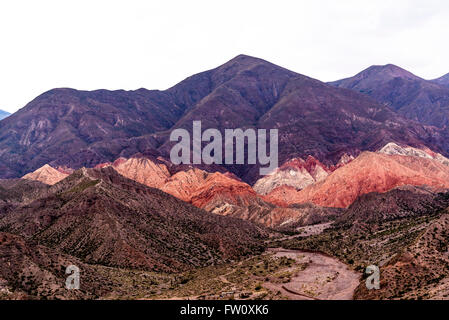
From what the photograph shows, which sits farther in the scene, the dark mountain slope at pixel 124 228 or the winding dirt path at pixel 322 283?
the dark mountain slope at pixel 124 228

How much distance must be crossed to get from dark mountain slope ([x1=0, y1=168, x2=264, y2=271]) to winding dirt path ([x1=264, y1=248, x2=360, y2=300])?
30.3 metres

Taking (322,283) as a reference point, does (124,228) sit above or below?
above

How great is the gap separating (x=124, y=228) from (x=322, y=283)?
55160mm

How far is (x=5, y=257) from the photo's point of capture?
3103 inches

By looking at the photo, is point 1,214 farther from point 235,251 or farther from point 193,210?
point 235,251

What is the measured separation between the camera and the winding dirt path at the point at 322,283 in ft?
249

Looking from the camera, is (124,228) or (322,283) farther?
(124,228)

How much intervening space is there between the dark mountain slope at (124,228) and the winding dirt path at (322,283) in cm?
3026

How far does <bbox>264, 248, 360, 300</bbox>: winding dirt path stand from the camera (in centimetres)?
7604

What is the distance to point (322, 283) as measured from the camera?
87500mm
